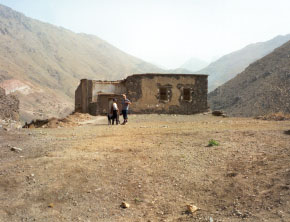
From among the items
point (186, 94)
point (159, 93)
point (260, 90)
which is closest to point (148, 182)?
point (159, 93)

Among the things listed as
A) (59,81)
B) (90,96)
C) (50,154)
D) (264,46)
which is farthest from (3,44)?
(264,46)

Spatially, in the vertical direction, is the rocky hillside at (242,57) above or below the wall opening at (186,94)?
above

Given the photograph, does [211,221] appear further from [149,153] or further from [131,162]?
[149,153]

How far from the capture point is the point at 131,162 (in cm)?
610

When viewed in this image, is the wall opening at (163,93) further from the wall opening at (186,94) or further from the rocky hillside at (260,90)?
the rocky hillside at (260,90)

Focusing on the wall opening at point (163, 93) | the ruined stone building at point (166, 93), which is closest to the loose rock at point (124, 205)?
the ruined stone building at point (166, 93)

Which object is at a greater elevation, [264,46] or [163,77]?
[264,46]

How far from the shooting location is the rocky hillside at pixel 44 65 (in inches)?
2291

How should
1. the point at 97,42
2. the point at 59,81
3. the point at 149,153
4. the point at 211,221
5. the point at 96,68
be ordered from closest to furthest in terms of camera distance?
the point at 211,221
the point at 149,153
the point at 59,81
the point at 96,68
the point at 97,42

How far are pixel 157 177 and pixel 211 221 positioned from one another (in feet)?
5.50

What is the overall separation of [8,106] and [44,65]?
69.2 meters

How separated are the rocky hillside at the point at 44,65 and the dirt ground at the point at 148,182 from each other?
41.2 m

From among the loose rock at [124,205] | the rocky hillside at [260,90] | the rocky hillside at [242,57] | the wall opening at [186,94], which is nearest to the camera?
the loose rock at [124,205]

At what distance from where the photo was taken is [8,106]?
17922mm
